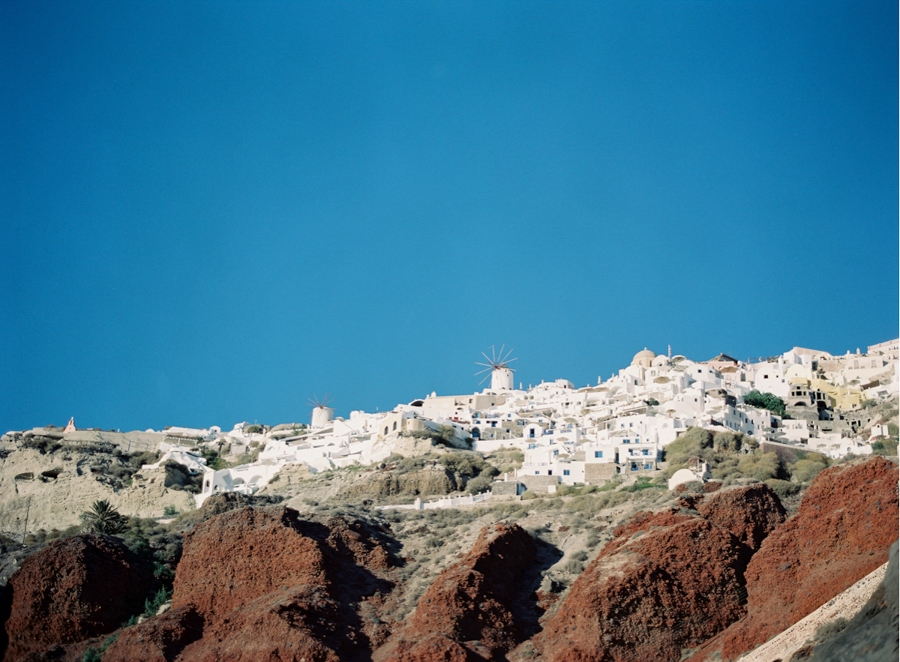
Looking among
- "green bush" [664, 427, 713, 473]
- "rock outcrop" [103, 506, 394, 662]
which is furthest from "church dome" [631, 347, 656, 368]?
"rock outcrop" [103, 506, 394, 662]

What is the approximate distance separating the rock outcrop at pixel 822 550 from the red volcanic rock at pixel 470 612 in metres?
5.98

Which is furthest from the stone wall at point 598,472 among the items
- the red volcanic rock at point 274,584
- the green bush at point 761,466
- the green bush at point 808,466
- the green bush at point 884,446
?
the red volcanic rock at point 274,584

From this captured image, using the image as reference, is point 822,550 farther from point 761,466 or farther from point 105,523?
point 105,523

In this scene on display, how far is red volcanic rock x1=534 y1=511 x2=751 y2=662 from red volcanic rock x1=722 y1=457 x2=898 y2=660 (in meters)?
0.84

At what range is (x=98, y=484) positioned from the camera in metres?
58.8

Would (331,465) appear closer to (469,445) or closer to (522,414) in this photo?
(469,445)

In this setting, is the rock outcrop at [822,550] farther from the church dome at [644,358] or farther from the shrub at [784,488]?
the church dome at [644,358]

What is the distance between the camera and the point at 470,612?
92.6ft

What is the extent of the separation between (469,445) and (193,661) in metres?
32.5

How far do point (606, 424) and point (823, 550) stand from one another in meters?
32.0

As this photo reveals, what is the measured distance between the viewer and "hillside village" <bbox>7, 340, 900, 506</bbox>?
49031mm

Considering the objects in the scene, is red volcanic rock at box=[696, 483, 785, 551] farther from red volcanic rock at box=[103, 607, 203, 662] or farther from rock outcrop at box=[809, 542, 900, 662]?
red volcanic rock at box=[103, 607, 203, 662]

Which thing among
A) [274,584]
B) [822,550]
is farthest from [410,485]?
[822,550]

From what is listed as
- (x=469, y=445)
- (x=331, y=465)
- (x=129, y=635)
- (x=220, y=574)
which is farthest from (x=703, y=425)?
(x=129, y=635)
